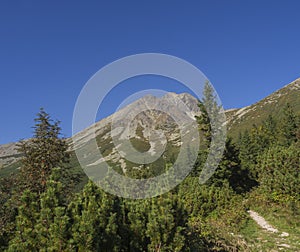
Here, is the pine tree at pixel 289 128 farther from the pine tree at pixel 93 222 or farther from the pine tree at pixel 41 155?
the pine tree at pixel 93 222

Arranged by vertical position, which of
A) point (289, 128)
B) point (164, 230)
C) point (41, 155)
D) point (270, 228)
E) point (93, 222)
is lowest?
point (270, 228)

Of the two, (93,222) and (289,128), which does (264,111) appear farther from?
(93,222)

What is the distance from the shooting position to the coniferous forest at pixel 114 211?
8.48m

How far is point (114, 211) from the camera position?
10648 mm

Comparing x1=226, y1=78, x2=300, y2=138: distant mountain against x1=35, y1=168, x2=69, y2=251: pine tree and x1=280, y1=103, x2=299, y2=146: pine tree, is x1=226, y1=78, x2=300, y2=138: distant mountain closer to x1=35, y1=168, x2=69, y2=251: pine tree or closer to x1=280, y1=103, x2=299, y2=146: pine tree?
x1=280, y1=103, x2=299, y2=146: pine tree

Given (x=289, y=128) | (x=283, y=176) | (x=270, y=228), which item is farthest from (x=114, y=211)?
(x=289, y=128)

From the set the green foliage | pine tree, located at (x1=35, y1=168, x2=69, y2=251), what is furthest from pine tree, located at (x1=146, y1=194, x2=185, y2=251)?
the green foliage

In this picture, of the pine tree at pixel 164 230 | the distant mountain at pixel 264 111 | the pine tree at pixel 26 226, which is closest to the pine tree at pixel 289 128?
the pine tree at pixel 164 230

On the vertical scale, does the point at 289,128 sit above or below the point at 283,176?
above

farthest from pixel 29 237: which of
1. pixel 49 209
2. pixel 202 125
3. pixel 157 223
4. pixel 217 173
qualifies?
pixel 202 125

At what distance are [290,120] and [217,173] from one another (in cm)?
4287

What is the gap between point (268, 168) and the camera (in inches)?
1213

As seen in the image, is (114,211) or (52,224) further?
(114,211)

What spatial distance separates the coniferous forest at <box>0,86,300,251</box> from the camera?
8.48m
